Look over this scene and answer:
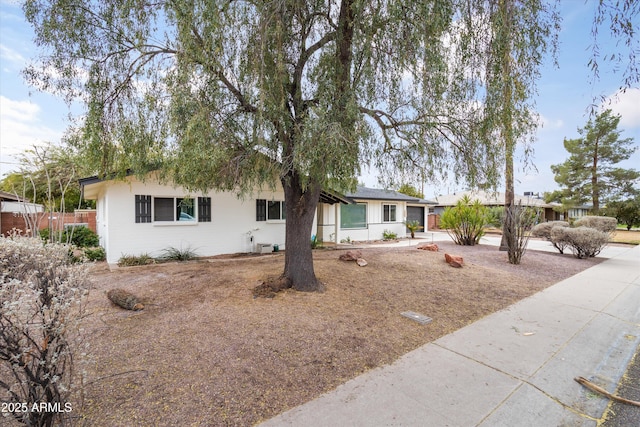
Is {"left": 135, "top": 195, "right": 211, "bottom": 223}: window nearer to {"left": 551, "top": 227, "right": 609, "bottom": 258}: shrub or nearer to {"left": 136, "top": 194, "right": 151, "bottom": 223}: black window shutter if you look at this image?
{"left": 136, "top": 194, "right": 151, "bottom": 223}: black window shutter

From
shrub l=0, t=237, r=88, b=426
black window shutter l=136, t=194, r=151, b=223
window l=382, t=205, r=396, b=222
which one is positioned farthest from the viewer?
window l=382, t=205, r=396, b=222

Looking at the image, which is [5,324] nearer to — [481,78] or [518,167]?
[481,78]

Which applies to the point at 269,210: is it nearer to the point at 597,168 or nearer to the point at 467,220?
the point at 467,220

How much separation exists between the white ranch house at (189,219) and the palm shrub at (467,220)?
5.55 metres

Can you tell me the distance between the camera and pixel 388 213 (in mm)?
17297

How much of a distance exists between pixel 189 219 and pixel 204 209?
1.98 feet

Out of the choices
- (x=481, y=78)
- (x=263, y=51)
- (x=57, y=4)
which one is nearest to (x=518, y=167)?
(x=481, y=78)

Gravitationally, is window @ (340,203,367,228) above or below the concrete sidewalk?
above

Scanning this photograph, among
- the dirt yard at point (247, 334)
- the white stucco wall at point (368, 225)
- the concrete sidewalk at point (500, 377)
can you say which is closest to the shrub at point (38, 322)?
the dirt yard at point (247, 334)

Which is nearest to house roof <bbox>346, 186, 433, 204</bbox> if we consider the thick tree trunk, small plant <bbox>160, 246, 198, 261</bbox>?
small plant <bbox>160, 246, 198, 261</bbox>

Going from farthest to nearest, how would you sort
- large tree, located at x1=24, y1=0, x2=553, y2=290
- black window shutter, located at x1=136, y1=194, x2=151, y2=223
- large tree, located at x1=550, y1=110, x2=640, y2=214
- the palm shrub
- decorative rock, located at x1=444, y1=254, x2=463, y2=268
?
→ large tree, located at x1=550, y1=110, x2=640, y2=214 < the palm shrub < black window shutter, located at x1=136, y1=194, x2=151, y2=223 < decorative rock, located at x1=444, y1=254, x2=463, y2=268 < large tree, located at x1=24, y1=0, x2=553, y2=290

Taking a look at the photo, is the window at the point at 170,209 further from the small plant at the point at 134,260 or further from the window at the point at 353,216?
the window at the point at 353,216

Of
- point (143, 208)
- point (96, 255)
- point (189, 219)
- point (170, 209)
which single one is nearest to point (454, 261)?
point (189, 219)

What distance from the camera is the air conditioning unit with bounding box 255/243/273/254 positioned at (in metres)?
11.0
